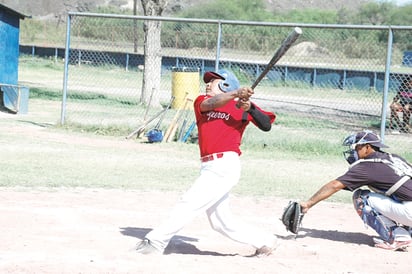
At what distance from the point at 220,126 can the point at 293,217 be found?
149cm

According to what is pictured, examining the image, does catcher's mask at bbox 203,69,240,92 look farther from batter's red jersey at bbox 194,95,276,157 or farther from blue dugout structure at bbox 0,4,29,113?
blue dugout structure at bbox 0,4,29,113


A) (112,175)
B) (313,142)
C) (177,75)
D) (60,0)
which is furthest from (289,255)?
(60,0)

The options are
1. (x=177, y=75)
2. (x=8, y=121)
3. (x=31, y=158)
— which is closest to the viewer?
(x=31, y=158)

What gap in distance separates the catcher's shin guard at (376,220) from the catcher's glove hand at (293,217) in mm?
658

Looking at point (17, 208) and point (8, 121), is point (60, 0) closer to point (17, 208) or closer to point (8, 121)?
point (8, 121)

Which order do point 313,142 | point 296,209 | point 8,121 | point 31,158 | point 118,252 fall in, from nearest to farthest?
point 118,252
point 296,209
point 31,158
point 313,142
point 8,121

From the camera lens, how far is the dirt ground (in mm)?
7211

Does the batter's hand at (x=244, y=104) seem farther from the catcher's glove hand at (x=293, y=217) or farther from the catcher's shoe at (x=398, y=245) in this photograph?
the catcher's shoe at (x=398, y=245)

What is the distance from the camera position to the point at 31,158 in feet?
43.5

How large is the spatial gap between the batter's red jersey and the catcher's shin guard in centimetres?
179

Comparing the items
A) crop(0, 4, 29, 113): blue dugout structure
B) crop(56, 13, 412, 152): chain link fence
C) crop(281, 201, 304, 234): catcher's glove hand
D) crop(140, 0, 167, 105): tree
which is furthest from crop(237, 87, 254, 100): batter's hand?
crop(140, 0, 167, 105): tree

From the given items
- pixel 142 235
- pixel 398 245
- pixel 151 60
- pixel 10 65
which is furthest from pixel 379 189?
pixel 10 65

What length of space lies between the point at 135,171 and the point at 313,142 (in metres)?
4.87

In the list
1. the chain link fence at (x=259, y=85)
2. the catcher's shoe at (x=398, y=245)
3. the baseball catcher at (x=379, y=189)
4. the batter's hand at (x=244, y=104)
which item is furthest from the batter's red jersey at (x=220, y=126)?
the chain link fence at (x=259, y=85)
